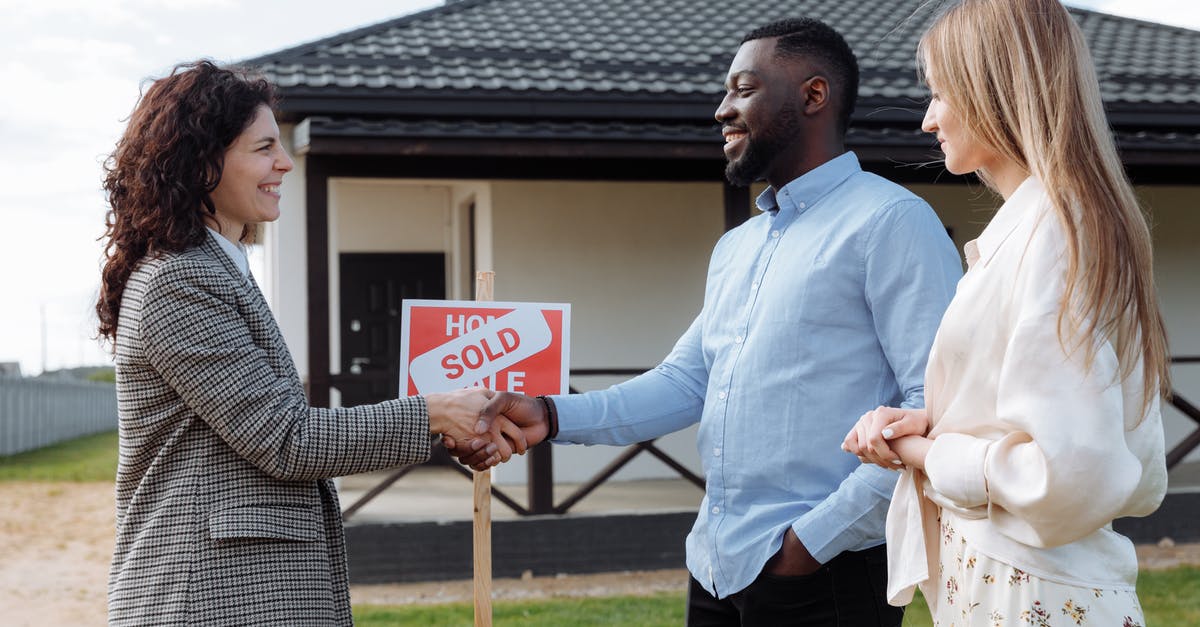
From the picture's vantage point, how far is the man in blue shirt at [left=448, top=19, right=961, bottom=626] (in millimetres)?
2402

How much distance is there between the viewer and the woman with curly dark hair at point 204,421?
2242 millimetres

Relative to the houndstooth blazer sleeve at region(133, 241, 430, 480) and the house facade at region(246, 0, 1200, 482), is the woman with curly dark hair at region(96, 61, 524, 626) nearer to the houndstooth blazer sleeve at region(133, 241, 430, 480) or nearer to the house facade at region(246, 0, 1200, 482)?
the houndstooth blazer sleeve at region(133, 241, 430, 480)

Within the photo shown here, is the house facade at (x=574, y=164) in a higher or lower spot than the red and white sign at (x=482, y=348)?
higher

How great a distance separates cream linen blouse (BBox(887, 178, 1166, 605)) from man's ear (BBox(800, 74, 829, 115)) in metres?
0.86

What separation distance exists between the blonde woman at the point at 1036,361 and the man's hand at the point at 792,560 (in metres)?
0.44

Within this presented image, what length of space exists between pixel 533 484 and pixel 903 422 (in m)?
6.33

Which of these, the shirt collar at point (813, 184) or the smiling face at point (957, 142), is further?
the shirt collar at point (813, 184)

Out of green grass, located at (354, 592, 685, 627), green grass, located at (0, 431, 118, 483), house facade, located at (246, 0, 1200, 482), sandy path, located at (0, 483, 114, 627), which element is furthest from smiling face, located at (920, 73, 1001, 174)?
green grass, located at (0, 431, 118, 483)

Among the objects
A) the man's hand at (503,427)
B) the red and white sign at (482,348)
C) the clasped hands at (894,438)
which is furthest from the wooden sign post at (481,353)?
the clasped hands at (894,438)

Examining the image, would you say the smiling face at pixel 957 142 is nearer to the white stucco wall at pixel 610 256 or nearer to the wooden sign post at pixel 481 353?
the wooden sign post at pixel 481 353

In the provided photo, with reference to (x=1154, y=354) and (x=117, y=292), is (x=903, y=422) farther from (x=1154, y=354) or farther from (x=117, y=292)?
(x=117, y=292)

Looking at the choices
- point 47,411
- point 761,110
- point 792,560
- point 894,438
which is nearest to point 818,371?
point 792,560

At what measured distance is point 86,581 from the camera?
852 centimetres

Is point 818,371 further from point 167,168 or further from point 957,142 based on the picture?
point 167,168
